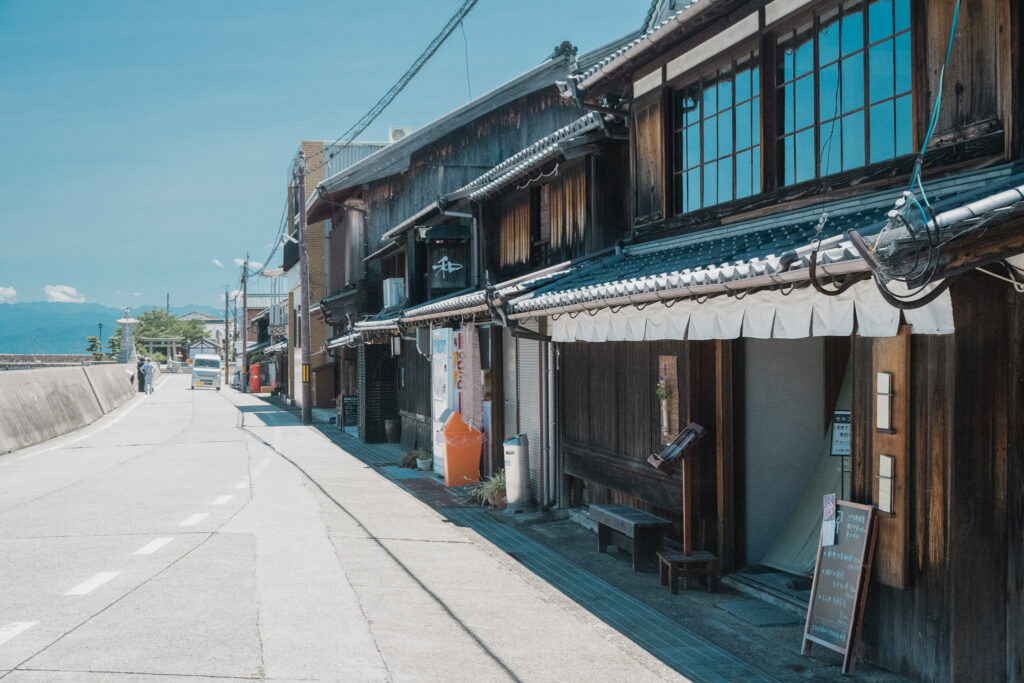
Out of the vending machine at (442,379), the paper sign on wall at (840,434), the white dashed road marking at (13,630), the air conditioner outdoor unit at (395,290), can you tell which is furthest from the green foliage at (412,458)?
the white dashed road marking at (13,630)

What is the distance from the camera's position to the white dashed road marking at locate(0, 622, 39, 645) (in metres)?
6.48

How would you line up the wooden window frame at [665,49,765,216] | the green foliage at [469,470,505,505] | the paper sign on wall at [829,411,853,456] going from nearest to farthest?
the paper sign on wall at [829,411,853,456] → the wooden window frame at [665,49,765,216] → the green foliage at [469,470,505,505]

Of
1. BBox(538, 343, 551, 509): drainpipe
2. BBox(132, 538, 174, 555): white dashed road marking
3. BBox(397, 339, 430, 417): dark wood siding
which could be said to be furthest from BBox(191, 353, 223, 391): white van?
BBox(132, 538, 174, 555): white dashed road marking

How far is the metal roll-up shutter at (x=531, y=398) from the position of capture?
551 inches

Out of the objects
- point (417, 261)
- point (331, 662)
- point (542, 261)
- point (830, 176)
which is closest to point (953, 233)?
point (830, 176)

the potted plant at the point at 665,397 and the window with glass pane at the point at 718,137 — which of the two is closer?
the window with glass pane at the point at 718,137

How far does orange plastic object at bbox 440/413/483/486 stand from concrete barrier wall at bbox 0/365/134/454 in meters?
11.4

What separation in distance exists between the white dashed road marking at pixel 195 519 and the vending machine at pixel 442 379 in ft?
18.9

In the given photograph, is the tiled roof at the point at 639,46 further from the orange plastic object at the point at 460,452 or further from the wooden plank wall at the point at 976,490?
the orange plastic object at the point at 460,452

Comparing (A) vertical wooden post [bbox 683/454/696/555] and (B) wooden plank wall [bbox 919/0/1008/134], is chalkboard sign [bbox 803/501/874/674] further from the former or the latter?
(B) wooden plank wall [bbox 919/0/1008/134]

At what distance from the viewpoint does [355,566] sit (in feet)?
31.2

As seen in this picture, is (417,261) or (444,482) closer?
(444,482)

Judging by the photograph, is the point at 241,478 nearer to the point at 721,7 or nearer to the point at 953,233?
the point at 721,7

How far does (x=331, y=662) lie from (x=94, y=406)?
29.8 meters
